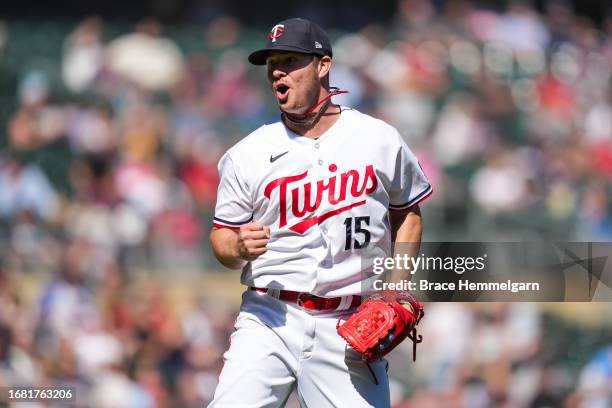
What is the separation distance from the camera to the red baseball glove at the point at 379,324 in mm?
3393

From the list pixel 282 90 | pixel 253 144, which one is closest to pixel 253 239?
pixel 253 144

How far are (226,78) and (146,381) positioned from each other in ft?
10.2

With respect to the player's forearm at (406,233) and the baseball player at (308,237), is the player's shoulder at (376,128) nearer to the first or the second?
the baseball player at (308,237)

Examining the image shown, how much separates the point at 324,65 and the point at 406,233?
648mm

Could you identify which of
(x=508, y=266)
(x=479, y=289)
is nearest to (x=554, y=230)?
(x=508, y=266)

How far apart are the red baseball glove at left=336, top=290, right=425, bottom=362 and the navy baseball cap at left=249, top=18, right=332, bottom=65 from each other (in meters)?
0.86

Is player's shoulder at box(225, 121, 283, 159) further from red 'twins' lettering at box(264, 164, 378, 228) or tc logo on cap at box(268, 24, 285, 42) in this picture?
tc logo on cap at box(268, 24, 285, 42)

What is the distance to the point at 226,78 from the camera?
31.0 ft

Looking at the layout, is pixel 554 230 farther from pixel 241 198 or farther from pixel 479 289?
pixel 241 198

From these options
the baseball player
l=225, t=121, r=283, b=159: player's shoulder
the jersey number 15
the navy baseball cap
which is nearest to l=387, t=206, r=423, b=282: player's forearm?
the baseball player

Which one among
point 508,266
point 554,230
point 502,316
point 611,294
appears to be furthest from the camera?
point 554,230

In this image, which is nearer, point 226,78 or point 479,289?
point 479,289

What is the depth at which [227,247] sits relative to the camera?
11.5ft

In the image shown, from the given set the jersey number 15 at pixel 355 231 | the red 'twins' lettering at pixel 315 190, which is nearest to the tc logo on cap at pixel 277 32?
the red 'twins' lettering at pixel 315 190
